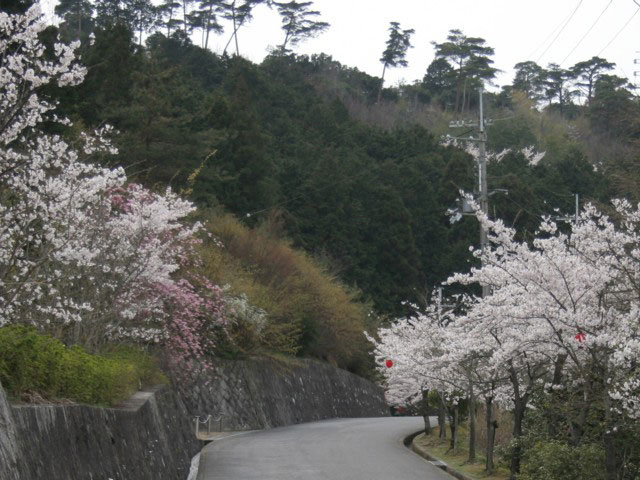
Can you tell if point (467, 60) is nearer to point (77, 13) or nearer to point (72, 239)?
point (77, 13)

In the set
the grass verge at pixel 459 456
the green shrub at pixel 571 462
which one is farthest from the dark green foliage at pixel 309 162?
the green shrub at pixel 571 462

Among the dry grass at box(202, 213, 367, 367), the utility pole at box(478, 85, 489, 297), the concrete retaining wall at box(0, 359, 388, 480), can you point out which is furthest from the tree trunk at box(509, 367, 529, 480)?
the dry grass at box(202, 213, 367, 367)

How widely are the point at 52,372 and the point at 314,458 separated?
1283 centimetres

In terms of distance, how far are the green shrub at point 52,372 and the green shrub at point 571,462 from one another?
253 inches

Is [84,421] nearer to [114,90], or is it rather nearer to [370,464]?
[370,464]

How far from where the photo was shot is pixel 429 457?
25125 millimetres

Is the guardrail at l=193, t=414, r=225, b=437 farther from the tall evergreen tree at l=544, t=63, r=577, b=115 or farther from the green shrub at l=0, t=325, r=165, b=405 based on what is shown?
the tall evergreen tree at l=544, t=63, r=577, b=115

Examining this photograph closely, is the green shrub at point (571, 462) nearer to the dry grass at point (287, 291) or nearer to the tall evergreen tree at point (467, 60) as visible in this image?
the dry grass at point (287, 291)

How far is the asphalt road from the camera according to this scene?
1914cm

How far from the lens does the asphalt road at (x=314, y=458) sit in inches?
754

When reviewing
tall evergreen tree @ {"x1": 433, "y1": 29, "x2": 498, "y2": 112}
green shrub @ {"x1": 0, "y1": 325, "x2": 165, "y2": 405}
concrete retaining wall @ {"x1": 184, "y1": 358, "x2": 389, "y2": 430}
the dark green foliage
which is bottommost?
concrete retaining wall @ {"x1": 184, "y1": 358, "x2": 389, "y2": 430}

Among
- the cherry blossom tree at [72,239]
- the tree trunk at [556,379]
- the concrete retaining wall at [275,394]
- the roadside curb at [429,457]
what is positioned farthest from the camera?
the concrete retaining wall at [275,394]

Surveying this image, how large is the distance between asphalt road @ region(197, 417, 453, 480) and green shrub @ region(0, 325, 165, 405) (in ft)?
19.2

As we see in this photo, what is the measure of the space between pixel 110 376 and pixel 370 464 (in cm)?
1011
